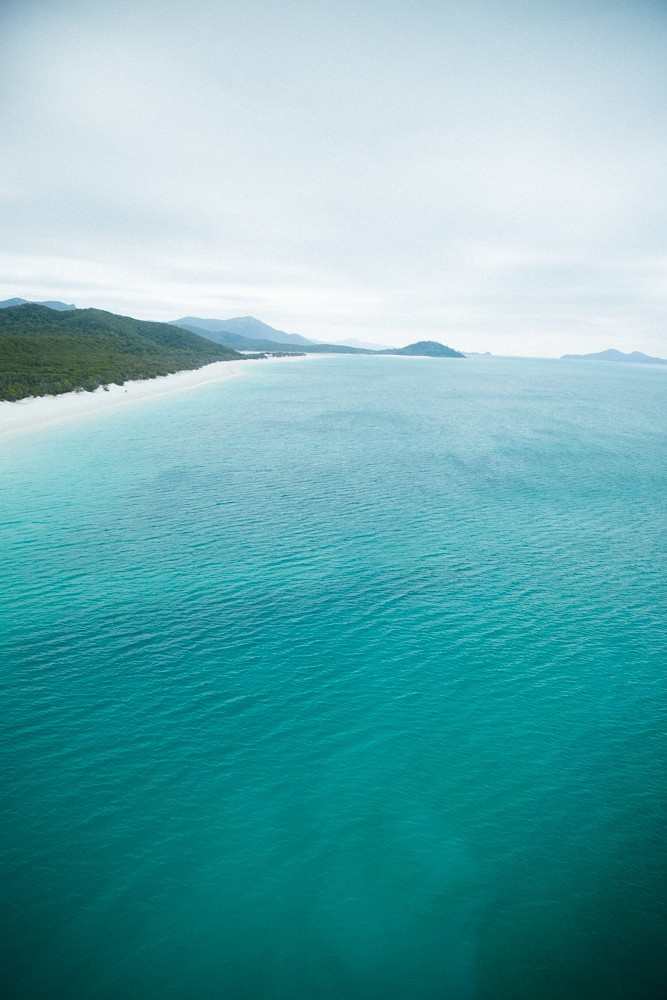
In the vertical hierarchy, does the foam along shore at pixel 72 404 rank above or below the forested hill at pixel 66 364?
below

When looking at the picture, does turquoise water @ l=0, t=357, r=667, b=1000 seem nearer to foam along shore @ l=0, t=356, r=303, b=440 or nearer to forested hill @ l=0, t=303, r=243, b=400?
foam along shore @ l=0, t=356, r=303, b=440

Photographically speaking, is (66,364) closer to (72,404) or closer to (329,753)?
(72,404)

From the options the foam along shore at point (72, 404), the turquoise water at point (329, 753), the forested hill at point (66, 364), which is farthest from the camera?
the forested hill at point (66, 364)

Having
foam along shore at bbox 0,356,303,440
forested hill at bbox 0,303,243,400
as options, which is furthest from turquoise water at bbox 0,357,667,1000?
forested hill at bbox 0,303,243,400

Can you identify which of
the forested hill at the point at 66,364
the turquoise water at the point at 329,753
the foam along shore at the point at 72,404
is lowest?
the turquoise water at the point at 329,753

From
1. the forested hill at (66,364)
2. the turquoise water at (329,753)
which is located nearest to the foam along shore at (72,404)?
the forested hill at (66,364)

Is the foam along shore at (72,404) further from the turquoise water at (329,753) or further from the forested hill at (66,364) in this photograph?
the turquoise water at (329,753)

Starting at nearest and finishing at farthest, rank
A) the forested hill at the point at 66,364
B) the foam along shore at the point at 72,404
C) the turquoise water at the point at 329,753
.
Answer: the turquoise water at the point at 329,753 < the foam along shore at the point at 72,404 < the forested hill at the point at 66,364

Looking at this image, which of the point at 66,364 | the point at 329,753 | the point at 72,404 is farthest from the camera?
the point at 66,364

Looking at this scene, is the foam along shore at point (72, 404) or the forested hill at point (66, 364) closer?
the foam along shore at point (72, 404)

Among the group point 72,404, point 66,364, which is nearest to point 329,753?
point 72,404
